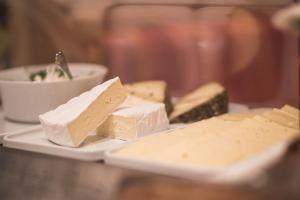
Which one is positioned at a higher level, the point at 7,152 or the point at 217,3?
the point at 217,3

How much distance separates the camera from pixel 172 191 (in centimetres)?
47

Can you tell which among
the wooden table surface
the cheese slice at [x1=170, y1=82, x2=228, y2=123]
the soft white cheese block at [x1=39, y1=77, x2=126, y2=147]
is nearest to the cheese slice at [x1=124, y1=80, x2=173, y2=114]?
the cheese slice at [x1=170, y1=82, x2=228, y2=123]

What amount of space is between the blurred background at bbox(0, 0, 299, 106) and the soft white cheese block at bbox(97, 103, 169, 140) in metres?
0.25

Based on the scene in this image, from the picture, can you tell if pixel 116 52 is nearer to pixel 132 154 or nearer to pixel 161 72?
pixel 161 72

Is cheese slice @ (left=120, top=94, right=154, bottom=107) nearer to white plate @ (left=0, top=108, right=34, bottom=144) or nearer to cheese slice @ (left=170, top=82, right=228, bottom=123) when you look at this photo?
cheese slice @ (left=170, top=82, right=228, bottom=123)

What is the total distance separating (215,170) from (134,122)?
0.19 meters

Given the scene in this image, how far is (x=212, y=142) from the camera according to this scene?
595 millimetres

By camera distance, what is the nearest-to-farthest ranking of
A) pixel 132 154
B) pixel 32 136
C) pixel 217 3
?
1. pixel 132 154
2. pixel 32 136
3. pixel 217 3

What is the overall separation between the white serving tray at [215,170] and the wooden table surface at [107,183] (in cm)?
1

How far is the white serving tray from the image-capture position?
0.47 meters

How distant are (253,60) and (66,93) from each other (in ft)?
1.11

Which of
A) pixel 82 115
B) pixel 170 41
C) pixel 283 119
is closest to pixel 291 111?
pixel 283 119

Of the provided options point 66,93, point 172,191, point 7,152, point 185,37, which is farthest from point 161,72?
point 172,191

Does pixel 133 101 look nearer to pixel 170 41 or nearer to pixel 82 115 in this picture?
pixel 82 115
